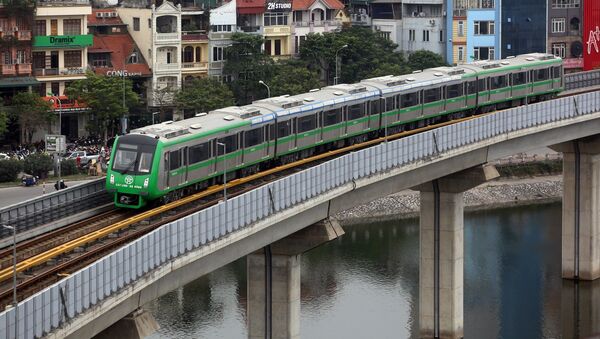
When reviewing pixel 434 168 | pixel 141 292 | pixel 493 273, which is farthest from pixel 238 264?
pixel 141 292

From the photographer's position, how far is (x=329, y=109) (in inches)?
3543

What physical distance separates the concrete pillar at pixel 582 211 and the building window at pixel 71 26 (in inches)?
1895

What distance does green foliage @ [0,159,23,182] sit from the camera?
120750mm

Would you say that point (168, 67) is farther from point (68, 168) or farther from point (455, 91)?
point (455, 91)

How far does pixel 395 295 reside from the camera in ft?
330

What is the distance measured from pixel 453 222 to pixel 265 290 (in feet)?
58.1

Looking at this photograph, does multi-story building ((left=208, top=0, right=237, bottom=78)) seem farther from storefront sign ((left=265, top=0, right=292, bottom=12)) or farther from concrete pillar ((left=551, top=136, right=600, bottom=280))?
concrete pillar ((left=551, top=136, right=600, bottom=280))

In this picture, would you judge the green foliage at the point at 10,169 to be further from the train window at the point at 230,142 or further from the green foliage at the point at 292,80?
the train window at the point at 230,142

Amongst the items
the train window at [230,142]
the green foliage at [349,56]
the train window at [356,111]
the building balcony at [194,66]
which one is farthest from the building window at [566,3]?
the train window at [230,142]

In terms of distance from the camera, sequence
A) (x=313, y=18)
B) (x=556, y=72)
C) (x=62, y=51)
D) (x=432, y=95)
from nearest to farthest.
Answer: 1. (x=432, y=95)
2. (x=556, y=72)
3. (x=62, y=51)
4. (x=313, y=18)

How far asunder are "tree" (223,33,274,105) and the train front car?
70959mm

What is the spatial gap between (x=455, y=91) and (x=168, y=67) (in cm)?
4744

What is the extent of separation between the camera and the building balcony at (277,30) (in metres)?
152

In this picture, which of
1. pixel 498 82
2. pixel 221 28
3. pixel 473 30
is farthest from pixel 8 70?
pixel 473 30
